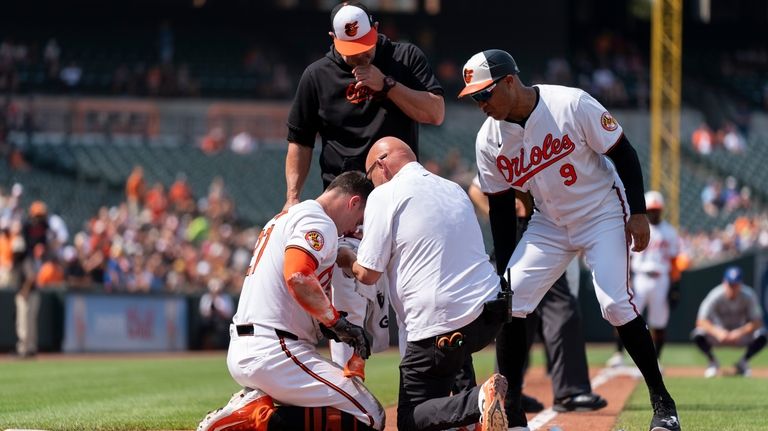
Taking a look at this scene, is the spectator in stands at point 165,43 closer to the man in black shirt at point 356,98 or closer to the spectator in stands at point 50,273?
the spectator in stands at point 50,273

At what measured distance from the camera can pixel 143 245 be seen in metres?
21.8

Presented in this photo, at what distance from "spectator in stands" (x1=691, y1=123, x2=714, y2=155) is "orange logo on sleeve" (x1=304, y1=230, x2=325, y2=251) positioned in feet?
83.8

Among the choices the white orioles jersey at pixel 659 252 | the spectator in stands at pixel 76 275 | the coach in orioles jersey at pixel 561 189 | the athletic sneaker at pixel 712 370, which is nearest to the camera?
the coach in orioles jersey at pixel 561 189

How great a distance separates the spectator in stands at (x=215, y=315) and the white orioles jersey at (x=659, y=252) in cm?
764

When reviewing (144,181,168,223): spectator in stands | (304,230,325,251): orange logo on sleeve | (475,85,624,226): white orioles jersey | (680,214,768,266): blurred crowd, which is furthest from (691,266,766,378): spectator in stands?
(144,181,168,223): spectator in stands

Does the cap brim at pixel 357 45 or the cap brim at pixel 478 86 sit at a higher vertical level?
the cap brim at pixel 357 45

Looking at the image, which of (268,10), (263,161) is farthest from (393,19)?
(263,161)

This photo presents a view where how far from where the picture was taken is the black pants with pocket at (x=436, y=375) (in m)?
6.16

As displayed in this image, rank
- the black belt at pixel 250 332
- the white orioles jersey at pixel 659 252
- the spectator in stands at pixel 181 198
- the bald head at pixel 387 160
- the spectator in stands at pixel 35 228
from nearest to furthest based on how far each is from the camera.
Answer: the black belt at pixel 250 332
the bald head at pixel 387 160
the white orioles jersey at pixel 659 252
the spectator in stands at pixel 35 228
the spectator in stands at pixel 181 198

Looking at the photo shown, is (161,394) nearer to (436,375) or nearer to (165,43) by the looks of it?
(436,375)

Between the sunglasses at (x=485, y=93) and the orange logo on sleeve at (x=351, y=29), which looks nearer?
the sunglasses at (x=485, y=93)

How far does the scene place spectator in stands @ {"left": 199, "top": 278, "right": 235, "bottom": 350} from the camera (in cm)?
2038

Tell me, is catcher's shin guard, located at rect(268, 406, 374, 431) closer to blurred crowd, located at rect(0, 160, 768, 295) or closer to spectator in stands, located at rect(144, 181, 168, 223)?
blurred crowd, located at rect(0, 160, 768, 295)

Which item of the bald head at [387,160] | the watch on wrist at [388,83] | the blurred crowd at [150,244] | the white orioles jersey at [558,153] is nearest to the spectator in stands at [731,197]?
the blurred crowd at [150,244]
